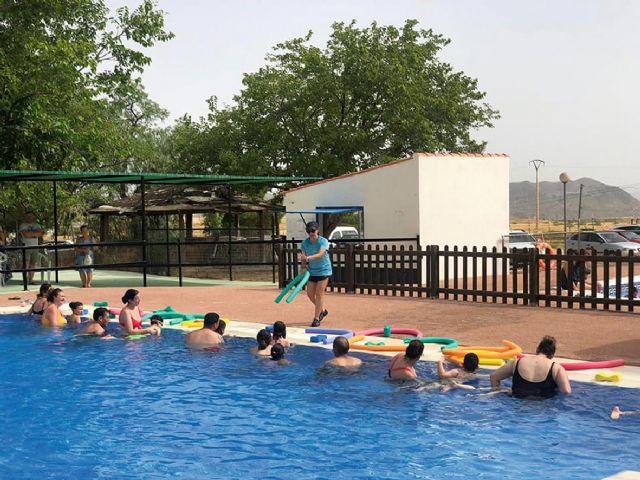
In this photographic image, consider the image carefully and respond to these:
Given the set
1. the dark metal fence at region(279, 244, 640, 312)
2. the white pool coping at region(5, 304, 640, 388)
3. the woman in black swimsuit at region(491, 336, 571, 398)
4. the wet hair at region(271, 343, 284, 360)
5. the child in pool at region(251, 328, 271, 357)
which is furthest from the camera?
the dark metal fence at region(279, 244, 640, 312)

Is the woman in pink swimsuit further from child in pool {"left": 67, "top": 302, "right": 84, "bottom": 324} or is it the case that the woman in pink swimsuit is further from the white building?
the white building

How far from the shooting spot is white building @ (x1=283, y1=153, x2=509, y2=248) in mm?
23000

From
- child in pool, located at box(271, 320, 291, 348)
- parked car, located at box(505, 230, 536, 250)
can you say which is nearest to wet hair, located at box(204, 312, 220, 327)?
child in pool, located at box(271, 320, 291, 348)

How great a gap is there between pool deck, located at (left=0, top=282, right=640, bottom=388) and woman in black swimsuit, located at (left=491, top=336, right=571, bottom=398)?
69 centimetres

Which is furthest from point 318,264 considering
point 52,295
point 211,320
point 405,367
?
point 52,295

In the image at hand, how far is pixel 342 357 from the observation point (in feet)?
33.2

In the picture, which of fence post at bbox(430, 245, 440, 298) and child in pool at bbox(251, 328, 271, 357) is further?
fence post at bbox(430, 245, 440, 298)

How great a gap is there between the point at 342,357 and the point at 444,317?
14.7 ft

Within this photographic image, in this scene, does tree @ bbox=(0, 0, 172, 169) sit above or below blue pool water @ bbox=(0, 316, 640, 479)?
above

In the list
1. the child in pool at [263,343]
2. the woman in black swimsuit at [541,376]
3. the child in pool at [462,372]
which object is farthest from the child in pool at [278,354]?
the woman in black swimsuit at [541,376]

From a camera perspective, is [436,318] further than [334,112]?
No

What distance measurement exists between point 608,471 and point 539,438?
1.03 metres

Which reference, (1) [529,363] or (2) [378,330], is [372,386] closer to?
(1) [529,363]

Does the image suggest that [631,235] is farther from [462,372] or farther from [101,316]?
[462,372]
